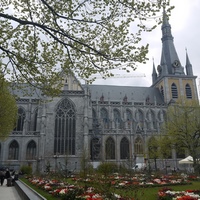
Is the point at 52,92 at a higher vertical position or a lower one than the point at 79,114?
lower

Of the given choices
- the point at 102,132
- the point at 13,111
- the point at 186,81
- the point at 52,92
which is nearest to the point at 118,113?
the point at 102,132

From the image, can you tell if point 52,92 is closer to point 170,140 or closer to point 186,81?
point 170,140

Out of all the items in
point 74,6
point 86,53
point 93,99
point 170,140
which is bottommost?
point 170,140

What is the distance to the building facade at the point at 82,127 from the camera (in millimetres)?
34500

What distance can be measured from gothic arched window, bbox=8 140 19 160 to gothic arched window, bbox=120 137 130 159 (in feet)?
56.6

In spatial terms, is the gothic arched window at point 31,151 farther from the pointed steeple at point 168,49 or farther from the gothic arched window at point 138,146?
the pointed steeple at point 168,49

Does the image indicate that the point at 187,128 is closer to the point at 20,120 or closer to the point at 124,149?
the point at 124,149

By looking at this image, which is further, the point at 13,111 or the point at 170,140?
the point at 170,140

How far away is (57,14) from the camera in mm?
7574

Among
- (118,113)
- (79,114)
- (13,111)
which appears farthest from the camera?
(118,113)

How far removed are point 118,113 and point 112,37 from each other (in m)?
38.6

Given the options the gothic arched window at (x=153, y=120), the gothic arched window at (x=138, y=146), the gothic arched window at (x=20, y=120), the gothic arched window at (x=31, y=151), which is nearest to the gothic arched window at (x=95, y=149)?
the gothic arched window at (x=138, y=146)

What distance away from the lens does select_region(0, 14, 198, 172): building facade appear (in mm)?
34500

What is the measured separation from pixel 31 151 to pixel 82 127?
908 centimetres
